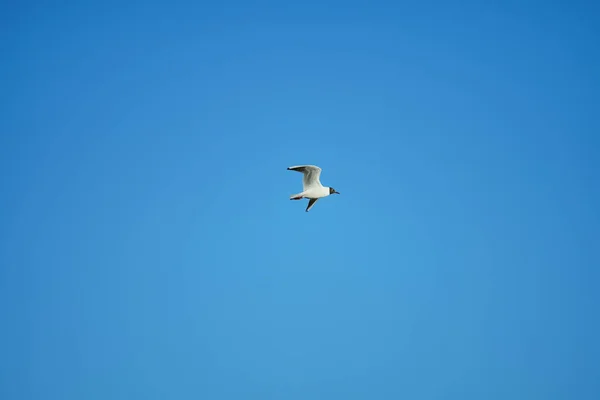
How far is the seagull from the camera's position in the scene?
6288 cm

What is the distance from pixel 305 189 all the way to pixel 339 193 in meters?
2.44

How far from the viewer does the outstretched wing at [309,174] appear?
6259 cm

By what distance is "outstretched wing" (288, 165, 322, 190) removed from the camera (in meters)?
62.6

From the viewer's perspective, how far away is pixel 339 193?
6600 cm

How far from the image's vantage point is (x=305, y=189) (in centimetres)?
6438

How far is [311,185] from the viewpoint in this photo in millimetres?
64250

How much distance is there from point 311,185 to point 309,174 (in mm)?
888

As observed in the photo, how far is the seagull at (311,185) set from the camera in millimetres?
62875

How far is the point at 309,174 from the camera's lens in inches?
2502
